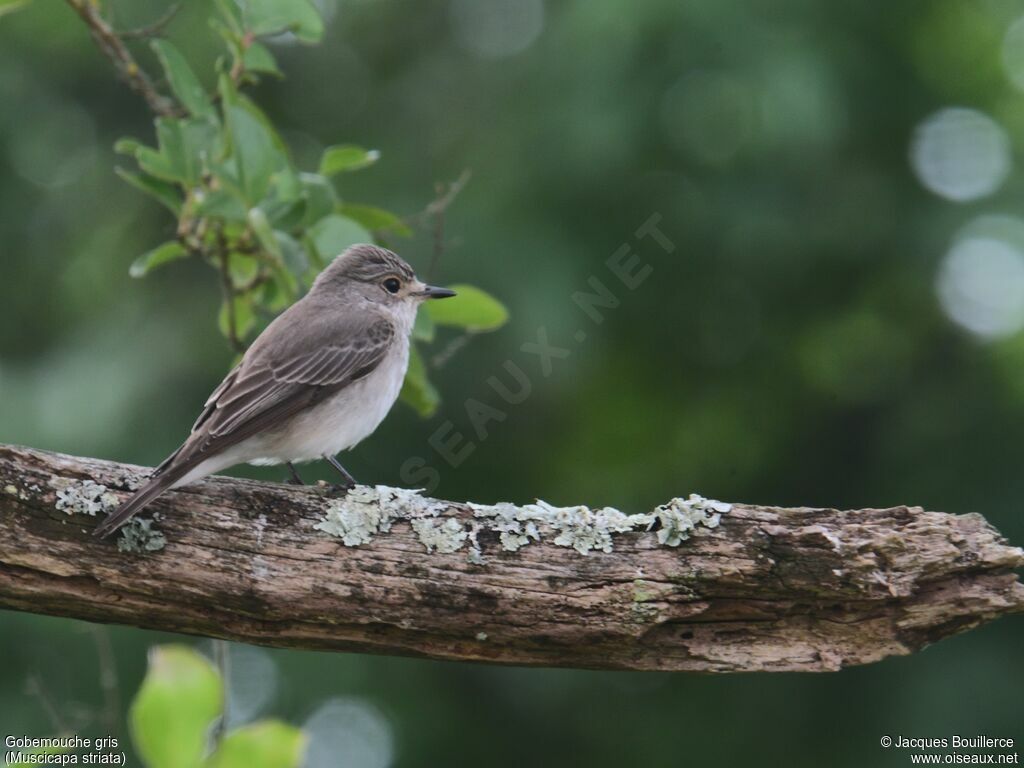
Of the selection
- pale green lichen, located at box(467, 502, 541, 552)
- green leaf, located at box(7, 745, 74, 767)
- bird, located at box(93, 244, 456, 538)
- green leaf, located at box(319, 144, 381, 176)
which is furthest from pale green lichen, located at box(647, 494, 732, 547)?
green leaf, located at box(7, 745, 74, 767)

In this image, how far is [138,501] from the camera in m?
4.27

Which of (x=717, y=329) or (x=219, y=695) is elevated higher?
(x=717, y=329)

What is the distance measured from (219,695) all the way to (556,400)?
843 cm

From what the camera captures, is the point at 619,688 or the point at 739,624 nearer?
the point at 739,624

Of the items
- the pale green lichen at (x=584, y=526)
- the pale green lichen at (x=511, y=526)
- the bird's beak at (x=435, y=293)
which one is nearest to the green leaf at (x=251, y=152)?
the bird's beak at (x=435, y=293)

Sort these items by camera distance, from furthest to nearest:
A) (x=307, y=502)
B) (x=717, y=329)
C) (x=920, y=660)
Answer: (x=717, y=329)
(x=920, y=660)
(x=307, y=502)

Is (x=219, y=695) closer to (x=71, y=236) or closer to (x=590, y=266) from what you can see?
(x=590, y=266)

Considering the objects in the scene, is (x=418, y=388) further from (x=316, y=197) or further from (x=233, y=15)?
(x=233, y=15)

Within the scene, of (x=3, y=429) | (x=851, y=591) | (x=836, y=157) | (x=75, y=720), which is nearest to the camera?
(x=851, y=591)

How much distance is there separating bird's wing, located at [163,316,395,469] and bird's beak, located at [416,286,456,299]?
26 centimetres

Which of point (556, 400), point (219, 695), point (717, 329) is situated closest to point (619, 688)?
point (556, 400)

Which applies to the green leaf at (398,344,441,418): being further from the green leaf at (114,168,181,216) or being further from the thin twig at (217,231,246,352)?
the green leaf at (114,168,181,216)

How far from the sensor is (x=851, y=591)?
4.09 m

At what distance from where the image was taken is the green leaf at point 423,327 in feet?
18.9
